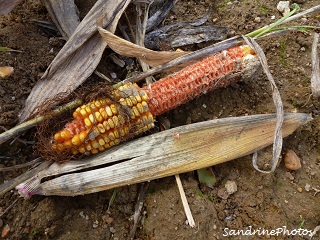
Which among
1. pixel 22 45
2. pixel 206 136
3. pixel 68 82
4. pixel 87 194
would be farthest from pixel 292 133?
pixel 22 45

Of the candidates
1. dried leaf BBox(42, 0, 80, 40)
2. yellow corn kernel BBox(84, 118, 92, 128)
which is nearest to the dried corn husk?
yellow corn kernel BBox(84, 118, 92, 128)

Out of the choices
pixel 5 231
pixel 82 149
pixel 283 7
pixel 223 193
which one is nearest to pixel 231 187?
pixel 223 193

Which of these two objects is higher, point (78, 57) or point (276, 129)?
point (78, 57)

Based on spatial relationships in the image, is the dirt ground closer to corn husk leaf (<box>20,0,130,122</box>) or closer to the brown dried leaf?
corn husk leaf (<box>20,0,130,122</box>)

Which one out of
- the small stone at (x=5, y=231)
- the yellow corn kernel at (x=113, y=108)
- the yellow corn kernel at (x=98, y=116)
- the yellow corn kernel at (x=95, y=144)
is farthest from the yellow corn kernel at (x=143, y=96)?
the small stone at (x=5, y=231)

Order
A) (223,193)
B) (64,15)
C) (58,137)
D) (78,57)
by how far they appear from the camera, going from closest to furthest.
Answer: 1. (58,137)
2. (223,193)
3. (78,57)
4. (64,15)

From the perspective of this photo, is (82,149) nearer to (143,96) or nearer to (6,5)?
(143,96)

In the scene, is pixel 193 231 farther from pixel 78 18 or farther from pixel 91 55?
pixel 78 18
